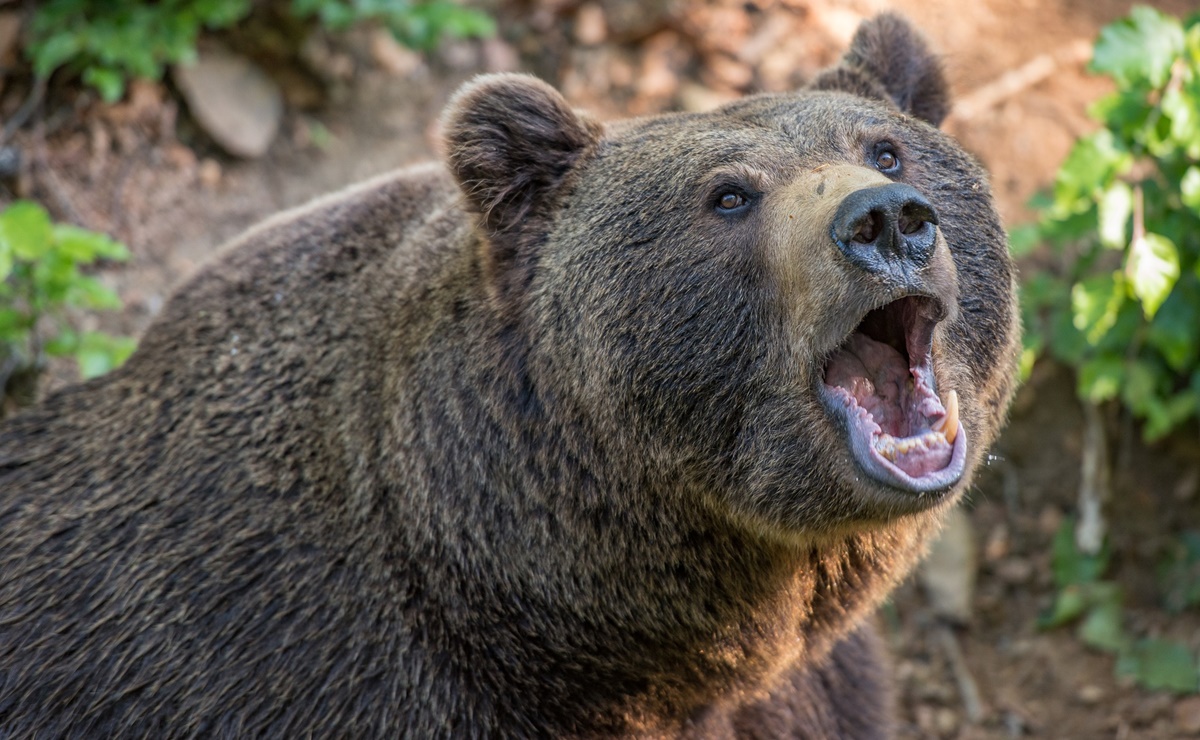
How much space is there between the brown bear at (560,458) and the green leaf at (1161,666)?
272cm

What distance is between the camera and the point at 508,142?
3.73m

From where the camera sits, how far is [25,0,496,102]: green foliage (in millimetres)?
6453

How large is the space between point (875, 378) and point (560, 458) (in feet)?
3.02

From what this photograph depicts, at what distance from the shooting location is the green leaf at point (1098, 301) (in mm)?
5457

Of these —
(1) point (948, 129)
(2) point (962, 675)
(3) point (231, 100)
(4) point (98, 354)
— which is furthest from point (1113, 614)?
(3) point (231, 100)

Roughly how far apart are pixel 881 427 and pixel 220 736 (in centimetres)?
212

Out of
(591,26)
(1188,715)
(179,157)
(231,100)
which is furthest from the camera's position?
(591,26)

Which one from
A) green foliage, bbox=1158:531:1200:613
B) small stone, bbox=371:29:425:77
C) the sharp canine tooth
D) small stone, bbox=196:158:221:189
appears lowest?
green foliage, bbox=1158:531:1200:613

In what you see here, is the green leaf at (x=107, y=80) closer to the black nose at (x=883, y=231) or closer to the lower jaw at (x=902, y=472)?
the black nose at (x=883, y=231)

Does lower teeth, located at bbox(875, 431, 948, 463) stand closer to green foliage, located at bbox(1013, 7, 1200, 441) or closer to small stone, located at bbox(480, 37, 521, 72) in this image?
green foliage, located at bbox(1013, 7, 1200, 441)

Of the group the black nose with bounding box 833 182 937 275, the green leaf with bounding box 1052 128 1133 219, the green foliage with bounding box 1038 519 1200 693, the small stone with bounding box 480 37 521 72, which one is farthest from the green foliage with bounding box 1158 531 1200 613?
the small stone with bounding box 480 37 521 72

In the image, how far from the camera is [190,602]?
3.77m

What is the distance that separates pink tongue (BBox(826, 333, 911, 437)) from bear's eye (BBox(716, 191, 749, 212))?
1.60 ft

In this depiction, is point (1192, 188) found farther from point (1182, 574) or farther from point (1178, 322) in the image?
point (1182, 574)
